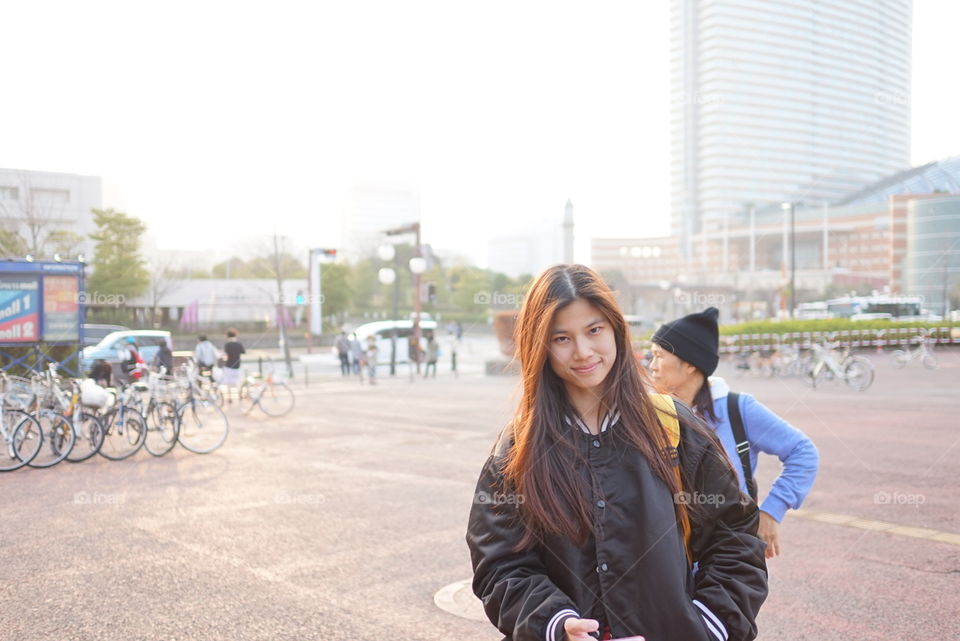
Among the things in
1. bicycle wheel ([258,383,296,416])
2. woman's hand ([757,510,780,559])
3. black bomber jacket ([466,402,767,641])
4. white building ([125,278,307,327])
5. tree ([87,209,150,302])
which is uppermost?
tree ([87,209,150,302])

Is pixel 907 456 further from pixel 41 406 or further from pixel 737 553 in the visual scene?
pixel 41 406

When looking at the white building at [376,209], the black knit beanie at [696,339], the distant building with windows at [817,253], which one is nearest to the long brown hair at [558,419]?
the black knit beanie at [696,339]

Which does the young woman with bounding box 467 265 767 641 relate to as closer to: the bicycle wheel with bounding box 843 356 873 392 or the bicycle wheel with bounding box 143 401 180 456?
the bicycle wheel with bounding box 143 401 180 456

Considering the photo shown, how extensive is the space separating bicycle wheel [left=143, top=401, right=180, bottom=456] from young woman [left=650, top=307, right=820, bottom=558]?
821 centimetres

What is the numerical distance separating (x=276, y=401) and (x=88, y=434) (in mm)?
5688

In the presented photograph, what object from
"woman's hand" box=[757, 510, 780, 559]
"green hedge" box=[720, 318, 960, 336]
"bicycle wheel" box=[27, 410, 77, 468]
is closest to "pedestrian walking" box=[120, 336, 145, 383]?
"bicycle wheel" box=[27, 410, 77, 468]

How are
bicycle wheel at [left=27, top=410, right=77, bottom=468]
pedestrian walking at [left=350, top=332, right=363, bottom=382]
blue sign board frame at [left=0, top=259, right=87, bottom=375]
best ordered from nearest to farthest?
bicycle wheel at [left=27, top=410, right=77, bottom=468]
blue sign board frame at [left=0, top=259, right=87, bottom=375]
pedestrian walking at [left=350, top=332, right=363, bottom=382]

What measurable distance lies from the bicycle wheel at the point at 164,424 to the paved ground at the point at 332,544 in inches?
11.4

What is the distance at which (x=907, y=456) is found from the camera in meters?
9.12

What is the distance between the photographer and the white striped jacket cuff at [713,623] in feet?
6.04

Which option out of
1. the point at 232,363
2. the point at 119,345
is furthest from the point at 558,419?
the point at 119,345

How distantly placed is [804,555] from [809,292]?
3146 inches

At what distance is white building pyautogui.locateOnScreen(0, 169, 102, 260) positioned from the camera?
19859 millimetres

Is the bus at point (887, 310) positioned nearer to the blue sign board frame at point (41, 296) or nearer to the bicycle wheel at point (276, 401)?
the bicycle wheel at point (276, 401)
